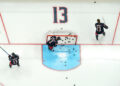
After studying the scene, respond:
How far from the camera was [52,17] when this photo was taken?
90 cm

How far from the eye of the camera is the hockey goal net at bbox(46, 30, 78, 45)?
2.97 ft

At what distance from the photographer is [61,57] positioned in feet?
2.98

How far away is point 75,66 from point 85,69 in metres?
0.05

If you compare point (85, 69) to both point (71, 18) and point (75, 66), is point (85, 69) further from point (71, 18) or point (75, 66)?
point (71, 18)

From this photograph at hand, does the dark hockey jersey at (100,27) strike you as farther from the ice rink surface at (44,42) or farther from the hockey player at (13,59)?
the hockey player at (13,59)

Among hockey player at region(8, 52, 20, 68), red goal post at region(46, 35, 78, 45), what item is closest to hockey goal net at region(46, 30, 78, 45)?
red goal post at region(46, 35, 78, 45)

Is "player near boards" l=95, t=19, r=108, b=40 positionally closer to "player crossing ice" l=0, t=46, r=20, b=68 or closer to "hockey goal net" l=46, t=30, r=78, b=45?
"hockey goal net" l=46, t=30, r=78, b=45

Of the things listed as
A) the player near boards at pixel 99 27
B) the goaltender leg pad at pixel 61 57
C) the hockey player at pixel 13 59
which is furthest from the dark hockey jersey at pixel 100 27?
the hockey player at pixel 13 59

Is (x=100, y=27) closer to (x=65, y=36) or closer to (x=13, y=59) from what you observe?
(x=65, y=36)

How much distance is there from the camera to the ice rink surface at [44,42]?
90cm

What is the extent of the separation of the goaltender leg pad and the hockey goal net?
0.02 meters

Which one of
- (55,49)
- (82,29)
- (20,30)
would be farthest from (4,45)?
(82,29)

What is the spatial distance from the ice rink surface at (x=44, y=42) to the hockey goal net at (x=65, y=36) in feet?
0.06

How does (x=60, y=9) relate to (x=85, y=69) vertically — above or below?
above
